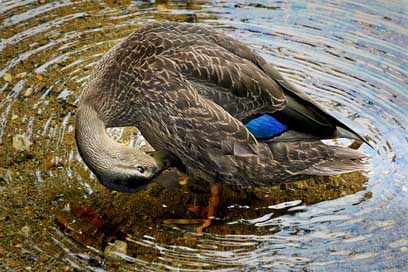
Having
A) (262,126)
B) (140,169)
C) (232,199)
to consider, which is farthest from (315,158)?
(140,169)

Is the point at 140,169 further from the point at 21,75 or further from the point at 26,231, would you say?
the point at 21,75

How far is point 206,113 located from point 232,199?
0.82m

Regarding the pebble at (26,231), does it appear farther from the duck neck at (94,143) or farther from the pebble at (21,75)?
the pebble at (21,75)

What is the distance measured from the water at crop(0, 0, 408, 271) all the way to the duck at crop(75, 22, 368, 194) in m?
0.35

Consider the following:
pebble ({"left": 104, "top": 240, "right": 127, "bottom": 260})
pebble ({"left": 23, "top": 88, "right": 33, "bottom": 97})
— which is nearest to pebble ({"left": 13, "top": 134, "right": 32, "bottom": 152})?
pebble ({"left": 23, "top": 88, "right": 33, "bottom": 97})

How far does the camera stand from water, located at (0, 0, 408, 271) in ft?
17.6

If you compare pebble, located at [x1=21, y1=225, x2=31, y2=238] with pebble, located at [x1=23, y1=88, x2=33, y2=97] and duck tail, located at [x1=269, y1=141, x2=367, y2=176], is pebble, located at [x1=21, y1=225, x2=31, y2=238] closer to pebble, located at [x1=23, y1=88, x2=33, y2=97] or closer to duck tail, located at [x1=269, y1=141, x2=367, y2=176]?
pebble, located at [x1=23, y1=88, x2=33, y2=97]

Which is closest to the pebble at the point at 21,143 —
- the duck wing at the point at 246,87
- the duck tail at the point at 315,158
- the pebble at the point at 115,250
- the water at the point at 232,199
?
the water at the point at 232,199

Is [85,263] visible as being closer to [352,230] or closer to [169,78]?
[169,78]

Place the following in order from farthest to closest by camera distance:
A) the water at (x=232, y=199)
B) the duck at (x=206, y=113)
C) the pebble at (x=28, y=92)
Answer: the pebble at (x=28, y=92), the duck at (x=206, y=113), the water at (x=232, y=199)

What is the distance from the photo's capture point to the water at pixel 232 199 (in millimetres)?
5379

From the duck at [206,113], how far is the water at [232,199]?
350 mm

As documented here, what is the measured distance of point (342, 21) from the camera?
7.80m

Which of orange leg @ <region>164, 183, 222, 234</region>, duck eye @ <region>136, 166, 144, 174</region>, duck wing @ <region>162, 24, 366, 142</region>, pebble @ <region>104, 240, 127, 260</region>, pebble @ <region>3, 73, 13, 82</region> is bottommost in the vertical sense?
pebble @ <region>104, 240, 127, 260</region>
